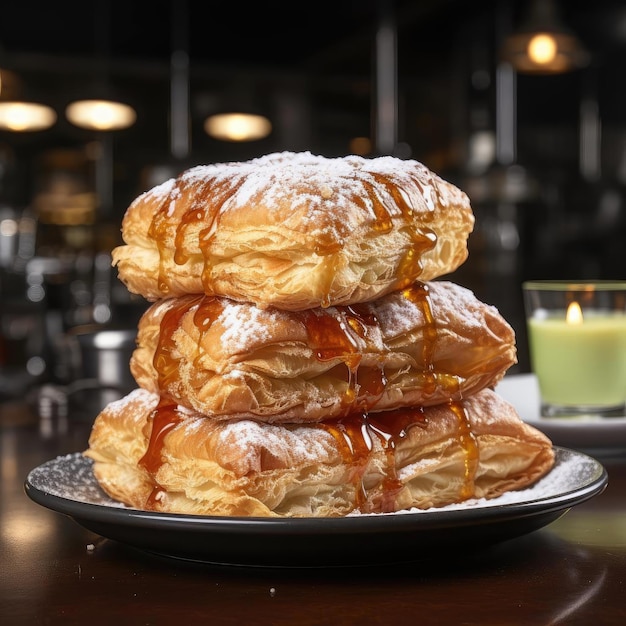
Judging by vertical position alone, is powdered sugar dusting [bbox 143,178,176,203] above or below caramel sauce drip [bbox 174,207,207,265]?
above

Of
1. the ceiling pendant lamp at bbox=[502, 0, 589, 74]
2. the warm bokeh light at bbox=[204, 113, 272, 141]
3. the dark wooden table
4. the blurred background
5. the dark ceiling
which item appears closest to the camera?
the dark wooden table

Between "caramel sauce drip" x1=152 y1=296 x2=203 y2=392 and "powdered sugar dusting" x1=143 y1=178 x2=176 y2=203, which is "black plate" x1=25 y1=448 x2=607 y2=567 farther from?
"powdered sugar dusting" x1=143 y1=178 x2=176 y2=203

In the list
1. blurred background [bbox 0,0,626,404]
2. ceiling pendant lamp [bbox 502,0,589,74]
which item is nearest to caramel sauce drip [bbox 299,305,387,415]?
ceiling pendant lamp [bbox 502,0,589,74]

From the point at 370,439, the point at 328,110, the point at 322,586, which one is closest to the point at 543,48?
the point at 328,110

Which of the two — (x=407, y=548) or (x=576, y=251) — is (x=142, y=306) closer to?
(x=576, y=251)

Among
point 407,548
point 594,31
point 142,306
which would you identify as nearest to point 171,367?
point 407,548

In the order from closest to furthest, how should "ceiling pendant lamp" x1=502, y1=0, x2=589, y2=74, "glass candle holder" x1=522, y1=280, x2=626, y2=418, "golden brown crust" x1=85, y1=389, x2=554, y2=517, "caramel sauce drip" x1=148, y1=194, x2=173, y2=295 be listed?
"golden brown crust" x1=85, y1=389, x2=554, y2=517 → "caramel sauce drip" x1=148, y1=194, x2=173, y2=295 → "glass candle holder" x1=522, y1=280, x2=626, y2=418 → "ceiling pendant lamp" x1=502, y1=0, x2=589, y2=74

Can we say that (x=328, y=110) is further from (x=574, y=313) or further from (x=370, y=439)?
(x=370, y=439)
